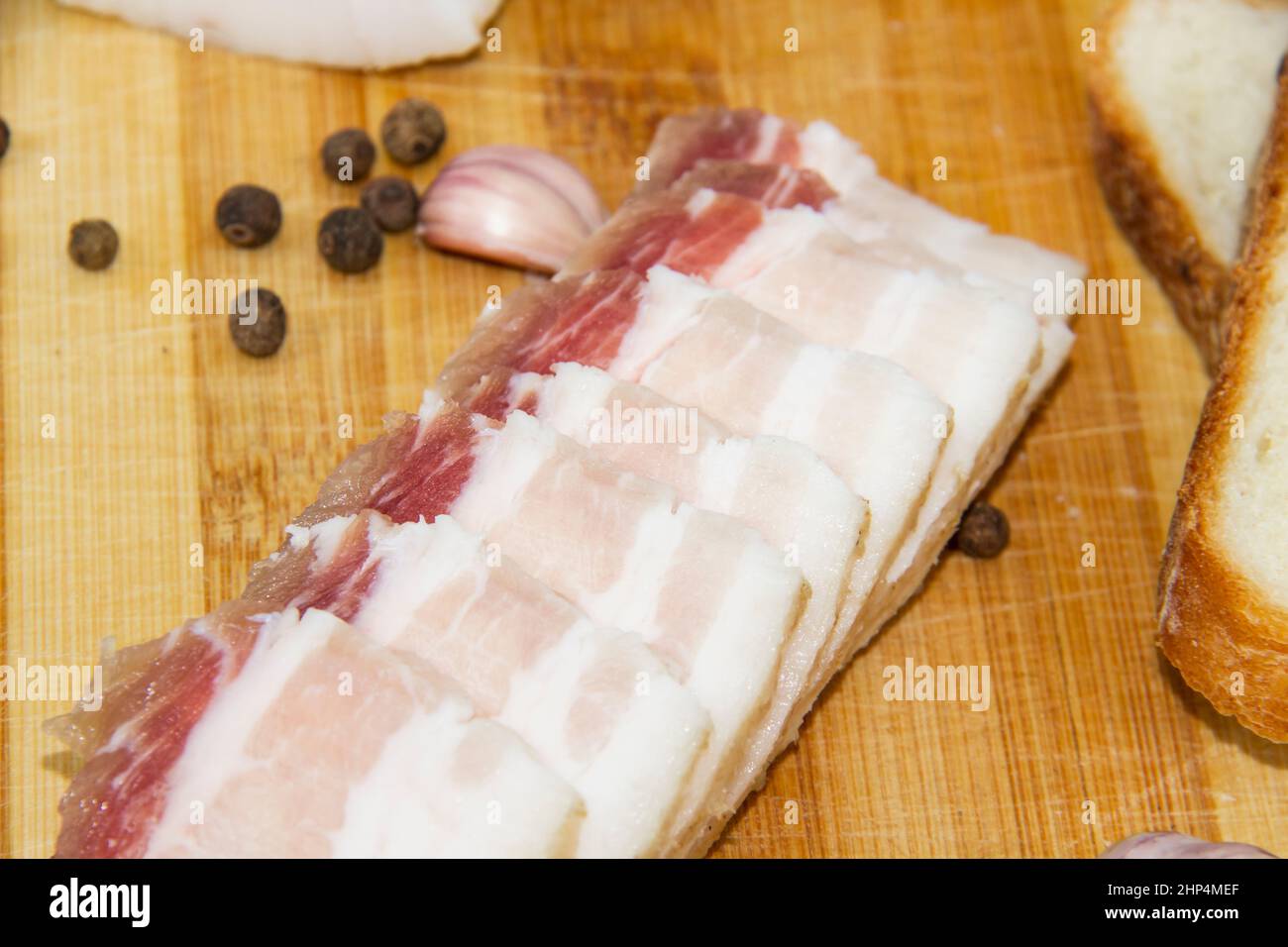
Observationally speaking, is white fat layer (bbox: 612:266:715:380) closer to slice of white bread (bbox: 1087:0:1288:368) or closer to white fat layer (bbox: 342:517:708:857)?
white fat layer (bbox: 342:517:708:857)

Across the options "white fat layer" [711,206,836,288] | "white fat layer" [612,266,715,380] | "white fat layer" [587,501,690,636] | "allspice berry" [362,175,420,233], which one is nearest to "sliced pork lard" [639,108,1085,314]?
"white fat layer" [711,206,836,288]

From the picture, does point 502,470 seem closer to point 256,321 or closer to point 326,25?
point 256,321

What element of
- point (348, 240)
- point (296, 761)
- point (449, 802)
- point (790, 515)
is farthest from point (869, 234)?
point (296, 761)

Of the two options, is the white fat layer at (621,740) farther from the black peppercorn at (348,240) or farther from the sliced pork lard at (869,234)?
the black peppercorn at (348,240)

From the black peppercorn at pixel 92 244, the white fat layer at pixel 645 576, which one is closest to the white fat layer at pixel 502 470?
the white fat layer at pixel 645 576

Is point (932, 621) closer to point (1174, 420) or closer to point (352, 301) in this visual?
point (1174, 420)
